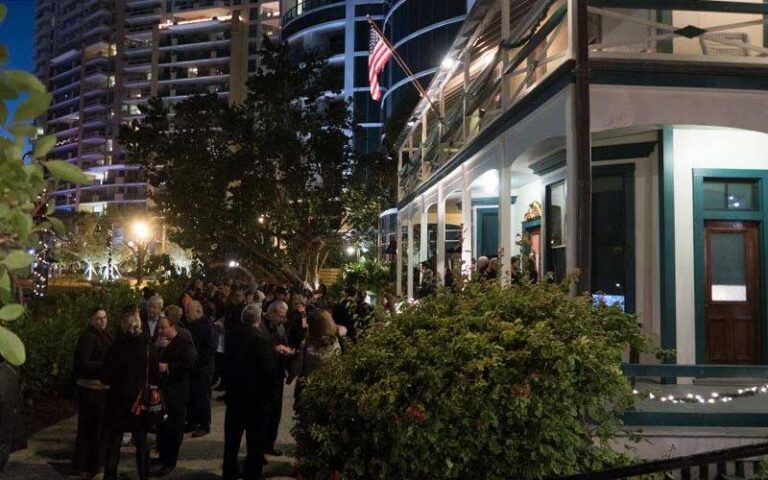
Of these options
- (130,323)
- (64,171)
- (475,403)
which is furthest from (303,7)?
(64,171)

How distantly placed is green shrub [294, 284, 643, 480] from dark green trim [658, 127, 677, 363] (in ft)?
13.4

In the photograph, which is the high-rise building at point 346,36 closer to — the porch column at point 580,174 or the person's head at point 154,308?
the person's head at point 154,308

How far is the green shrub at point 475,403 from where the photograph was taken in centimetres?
470

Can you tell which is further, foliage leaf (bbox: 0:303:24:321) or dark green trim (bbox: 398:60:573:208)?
dark green trim (bbox: 398:60:573:208)

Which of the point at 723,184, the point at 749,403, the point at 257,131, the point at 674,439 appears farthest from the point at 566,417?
the point at 257,131

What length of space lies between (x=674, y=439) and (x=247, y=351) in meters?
4.07

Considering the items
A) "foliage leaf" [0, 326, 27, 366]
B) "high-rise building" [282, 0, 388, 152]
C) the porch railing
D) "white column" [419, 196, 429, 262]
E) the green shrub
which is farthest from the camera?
"high-rise building" [282, 0, 388, 152]

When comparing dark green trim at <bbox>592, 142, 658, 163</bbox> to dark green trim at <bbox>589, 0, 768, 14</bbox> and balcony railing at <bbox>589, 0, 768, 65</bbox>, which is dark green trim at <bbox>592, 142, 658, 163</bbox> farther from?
dark green trim at <bbox>589, 0, 768, 14</bbox>

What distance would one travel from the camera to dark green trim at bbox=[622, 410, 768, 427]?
21.0ft

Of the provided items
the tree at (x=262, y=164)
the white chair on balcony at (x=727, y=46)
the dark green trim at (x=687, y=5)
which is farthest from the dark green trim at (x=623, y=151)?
the tree at (x=262, y=164)

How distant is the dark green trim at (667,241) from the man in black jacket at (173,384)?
5.69 metres

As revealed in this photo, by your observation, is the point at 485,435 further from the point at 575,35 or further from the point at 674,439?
the point at 575,35

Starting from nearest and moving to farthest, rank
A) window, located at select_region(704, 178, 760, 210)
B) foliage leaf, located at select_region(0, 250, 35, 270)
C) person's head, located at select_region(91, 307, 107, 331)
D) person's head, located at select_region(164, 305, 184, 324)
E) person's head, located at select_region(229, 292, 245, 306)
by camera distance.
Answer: foliage leaf, located at select_region(0, 250, 35, 270) → person's head, located at select_region(91, 307, 107, 331) → person's head, located at select_region(164, 305, 184, 324) → window, located at select_region(704, 178, 760, 210) → person's head, located at select_region(229, 292, 245, 306)

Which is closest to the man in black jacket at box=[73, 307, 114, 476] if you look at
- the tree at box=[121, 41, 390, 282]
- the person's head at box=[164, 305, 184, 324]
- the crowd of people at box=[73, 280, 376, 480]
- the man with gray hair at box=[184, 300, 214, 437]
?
the crowd of people at box=[73, 280, 376, 480]
